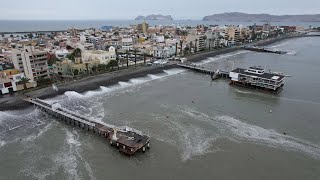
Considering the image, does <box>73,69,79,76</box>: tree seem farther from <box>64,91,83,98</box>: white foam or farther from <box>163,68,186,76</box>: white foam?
<box>163,68,186,76</box>: white foam

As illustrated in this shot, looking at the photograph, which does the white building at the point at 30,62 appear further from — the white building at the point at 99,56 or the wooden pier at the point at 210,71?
the wooden pier at the point at 210,71

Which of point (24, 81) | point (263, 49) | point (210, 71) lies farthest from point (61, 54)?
point (263, 49)

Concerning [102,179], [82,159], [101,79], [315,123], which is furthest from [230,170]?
[101,79]

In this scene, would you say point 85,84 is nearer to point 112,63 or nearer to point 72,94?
point 72,94

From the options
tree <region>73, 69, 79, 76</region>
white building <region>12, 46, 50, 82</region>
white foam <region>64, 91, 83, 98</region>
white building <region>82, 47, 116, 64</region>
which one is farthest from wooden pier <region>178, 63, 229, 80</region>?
white building <region>12, 46, 50, 82</region>

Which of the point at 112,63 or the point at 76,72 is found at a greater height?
the point at 112,63

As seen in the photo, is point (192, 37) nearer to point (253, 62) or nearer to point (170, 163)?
point (253, 62)

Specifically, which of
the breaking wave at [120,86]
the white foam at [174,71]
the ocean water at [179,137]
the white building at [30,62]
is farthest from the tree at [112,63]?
the white building at [30,62]
